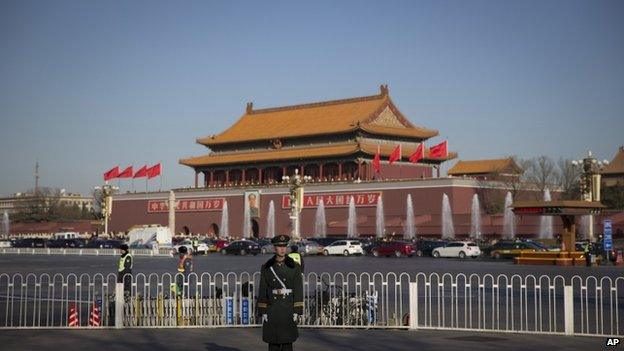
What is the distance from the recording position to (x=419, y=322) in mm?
15188

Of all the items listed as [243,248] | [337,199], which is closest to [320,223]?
[337,199]

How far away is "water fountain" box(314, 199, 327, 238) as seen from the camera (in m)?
69.4

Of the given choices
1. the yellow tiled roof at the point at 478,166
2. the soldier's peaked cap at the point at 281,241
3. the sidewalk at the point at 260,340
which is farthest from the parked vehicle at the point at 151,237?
the soldier's peaked cap at the point at 281,241

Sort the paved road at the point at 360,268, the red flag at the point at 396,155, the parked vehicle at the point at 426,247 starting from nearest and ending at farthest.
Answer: the paved road at the point at 360,268, the parked vehicle at the point at 426,247, the red flag at the point at 396,155

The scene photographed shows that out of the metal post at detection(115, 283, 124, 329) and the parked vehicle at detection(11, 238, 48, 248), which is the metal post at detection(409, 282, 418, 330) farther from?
the parked vehicle at detection(11, 238, 48, 248)

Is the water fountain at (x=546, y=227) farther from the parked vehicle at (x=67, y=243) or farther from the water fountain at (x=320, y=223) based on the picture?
the parked vehicle at (x=67, y=243)

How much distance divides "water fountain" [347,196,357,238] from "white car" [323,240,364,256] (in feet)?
50.3

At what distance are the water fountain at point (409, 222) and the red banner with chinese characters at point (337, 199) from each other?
2.64 meters

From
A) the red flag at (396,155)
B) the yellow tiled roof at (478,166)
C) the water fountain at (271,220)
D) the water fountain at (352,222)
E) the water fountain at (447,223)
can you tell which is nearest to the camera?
the water fountain at (447,223)

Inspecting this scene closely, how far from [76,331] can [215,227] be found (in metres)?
64.7

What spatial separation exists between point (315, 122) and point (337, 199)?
9.75m

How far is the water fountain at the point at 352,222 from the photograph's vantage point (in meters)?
67.2

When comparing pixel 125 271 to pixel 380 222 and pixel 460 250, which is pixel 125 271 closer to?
pixel 460 250

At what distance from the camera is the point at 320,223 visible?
229 ft
